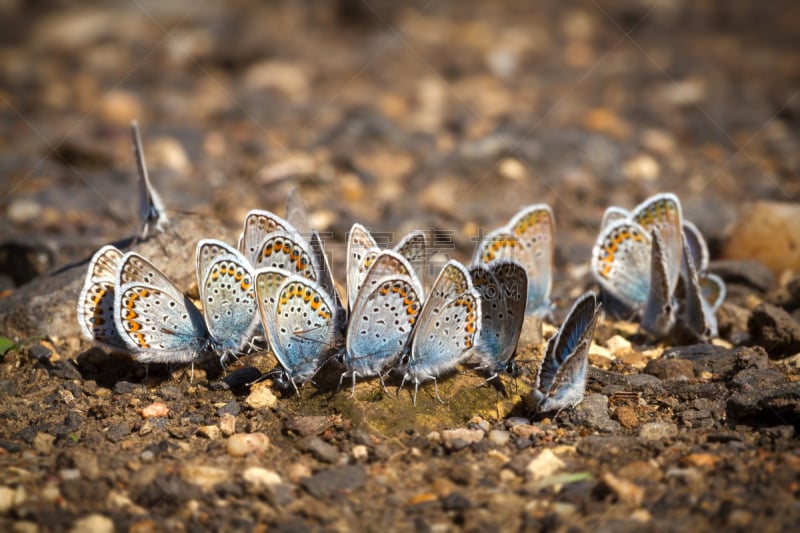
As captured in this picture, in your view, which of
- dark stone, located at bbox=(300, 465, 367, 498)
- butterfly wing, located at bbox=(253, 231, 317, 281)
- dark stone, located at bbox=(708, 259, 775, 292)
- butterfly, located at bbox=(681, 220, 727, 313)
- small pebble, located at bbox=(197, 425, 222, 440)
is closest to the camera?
dark stone, located at bbox=(300, 465, 367, 498)

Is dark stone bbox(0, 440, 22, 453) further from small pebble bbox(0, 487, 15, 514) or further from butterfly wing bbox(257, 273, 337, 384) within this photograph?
butterfly wing bbox(257, 273, 337, 384)

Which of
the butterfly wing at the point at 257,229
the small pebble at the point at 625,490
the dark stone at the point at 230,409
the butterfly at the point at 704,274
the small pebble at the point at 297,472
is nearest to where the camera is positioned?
the small pebble at the point at 625,490

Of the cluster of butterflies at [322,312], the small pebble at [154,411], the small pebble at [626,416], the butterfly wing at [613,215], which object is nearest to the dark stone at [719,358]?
the small pebble at [626,416]

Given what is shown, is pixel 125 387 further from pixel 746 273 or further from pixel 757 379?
pixel 746 273

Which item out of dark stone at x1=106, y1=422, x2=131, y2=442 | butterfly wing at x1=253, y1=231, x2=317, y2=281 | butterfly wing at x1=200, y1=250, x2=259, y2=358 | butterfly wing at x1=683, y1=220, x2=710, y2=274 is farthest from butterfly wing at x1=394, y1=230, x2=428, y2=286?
butterfly wing at x1=683, y1=220, x2=710, y2=274

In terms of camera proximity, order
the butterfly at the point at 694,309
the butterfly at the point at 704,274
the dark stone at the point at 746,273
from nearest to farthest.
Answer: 1. the butterfly at the point at 694,309
2. the butterfly at the point at 704,274
3. the dark stone at the point at 746,273

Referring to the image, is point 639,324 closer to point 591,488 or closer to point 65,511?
point 591,488

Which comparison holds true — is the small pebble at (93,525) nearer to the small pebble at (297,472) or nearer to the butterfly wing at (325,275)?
the small pebble at (297,472)
